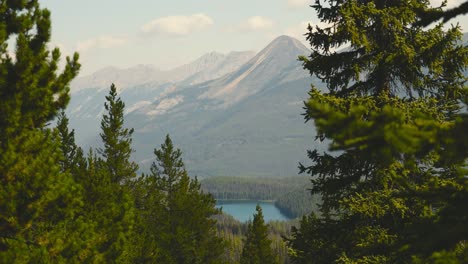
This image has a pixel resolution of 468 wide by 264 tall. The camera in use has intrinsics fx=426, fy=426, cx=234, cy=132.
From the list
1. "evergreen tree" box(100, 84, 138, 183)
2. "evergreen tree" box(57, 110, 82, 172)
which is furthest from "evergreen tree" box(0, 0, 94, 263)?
"evergreen tree" box(100, 84, 138, 183)

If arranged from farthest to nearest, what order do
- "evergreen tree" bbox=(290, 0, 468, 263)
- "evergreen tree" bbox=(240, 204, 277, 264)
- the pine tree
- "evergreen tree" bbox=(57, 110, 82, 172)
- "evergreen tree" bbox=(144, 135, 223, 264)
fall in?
"evergreen tree" bbox=(240, 204, 277, 264), "evergreen tree" bbox=(144, 135, 223, 264), "evergreen tree" bbox=(57, 110, 82, 172), the pine tree, "evergreen tree" bbox=(290, 0, 468, 263)

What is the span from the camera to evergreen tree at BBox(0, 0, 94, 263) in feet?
37.3

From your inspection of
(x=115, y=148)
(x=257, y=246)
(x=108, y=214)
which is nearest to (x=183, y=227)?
(x=115, y=148)

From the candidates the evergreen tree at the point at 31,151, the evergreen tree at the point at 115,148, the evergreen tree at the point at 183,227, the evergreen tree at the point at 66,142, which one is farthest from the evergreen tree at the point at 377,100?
the evergreen tree at the point at 115,148

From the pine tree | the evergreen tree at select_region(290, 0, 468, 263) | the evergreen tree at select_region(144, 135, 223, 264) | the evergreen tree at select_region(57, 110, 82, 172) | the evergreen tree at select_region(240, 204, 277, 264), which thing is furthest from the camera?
the evergreen tree at select_region(240, 204, 277, 264)

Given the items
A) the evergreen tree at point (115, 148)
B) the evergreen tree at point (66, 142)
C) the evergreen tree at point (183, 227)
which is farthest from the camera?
the evergreen tree at point (115, 148)

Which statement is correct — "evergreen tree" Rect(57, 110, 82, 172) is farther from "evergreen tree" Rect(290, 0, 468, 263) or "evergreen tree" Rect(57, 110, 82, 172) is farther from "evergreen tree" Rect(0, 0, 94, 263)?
"evergreen tree" Rect(290, 0, 468, 263)

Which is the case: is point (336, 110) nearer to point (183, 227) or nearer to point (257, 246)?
point (183, 227)

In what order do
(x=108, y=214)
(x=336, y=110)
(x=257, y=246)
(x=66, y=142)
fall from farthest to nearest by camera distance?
(x=257, y=246), (x=66, y=142), (x=108, y=214), (x=336, y=110)

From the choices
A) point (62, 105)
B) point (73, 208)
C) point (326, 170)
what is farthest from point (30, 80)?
point (326, 170)

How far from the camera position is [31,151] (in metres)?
12.1

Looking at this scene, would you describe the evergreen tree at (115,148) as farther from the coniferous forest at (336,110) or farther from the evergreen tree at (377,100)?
the evergreen tree at (377,100)

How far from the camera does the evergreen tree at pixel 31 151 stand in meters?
11.4

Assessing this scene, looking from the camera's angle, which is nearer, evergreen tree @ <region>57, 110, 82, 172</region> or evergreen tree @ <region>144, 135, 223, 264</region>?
evergreen tree @ <region>57, 110, 82, 172</region>
